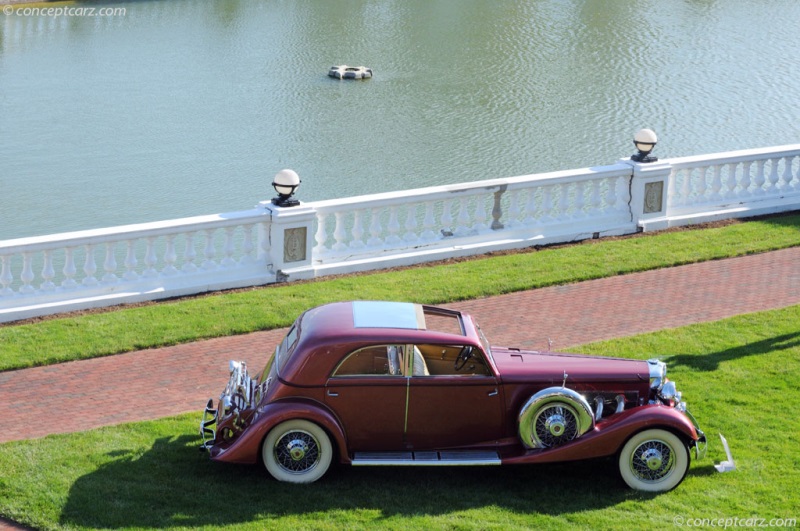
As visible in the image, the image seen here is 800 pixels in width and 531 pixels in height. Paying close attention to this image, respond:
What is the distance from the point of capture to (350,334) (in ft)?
31.4

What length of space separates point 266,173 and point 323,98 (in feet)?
26.9

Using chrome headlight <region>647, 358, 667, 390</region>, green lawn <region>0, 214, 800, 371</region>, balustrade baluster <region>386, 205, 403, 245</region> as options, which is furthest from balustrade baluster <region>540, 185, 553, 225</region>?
chrome headlight <region>647, 358, 667, 390</region>

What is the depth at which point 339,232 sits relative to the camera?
52.5ft

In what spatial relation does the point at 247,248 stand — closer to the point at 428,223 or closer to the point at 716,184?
the point at 428,223

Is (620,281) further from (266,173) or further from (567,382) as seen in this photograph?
(266,173)

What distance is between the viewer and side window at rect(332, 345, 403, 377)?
9.62 metres

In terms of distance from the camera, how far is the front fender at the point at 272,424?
31.1 ft

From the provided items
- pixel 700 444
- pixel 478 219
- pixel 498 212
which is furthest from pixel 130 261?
pixel 700 444

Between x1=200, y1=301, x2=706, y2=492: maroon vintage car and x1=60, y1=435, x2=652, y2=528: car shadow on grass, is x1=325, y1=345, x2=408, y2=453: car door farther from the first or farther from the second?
x1=60, y1=435, x2=652, y2=528: car shadow on grass

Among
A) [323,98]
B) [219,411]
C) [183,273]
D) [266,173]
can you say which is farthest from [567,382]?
[323,98]

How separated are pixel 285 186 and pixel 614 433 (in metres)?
6.92

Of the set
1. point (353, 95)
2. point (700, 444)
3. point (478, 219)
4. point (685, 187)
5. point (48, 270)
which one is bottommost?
point (700, 444)

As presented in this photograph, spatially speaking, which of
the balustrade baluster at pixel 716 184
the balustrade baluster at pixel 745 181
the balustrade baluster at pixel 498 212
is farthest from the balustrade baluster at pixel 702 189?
the balustrade baluster at pixel 498 212

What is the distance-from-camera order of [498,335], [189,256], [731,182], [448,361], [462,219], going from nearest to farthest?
[448,361] → [498,335] → [189,256] → [462,219] → [731,182]
